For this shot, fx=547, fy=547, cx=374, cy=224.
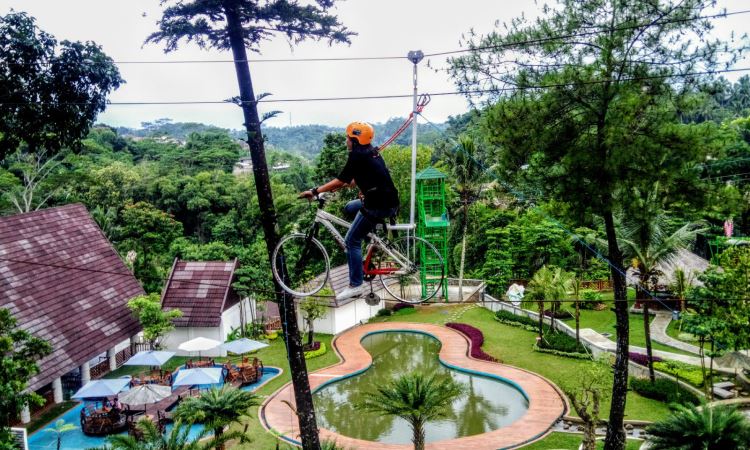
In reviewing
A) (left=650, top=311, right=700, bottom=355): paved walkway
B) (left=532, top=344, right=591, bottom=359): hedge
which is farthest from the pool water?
(left=650, top=311, right=700, bottom=355): paved walkway

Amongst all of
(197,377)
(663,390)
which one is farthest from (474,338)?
(197,377)

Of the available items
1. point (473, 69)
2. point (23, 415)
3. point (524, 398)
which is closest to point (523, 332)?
point (524, 398)

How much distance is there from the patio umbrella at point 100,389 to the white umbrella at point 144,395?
45cm

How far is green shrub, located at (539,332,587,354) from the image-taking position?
2127 cm

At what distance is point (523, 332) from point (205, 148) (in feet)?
162

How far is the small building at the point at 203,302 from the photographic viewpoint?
2297cm

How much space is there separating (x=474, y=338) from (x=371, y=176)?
1766cm

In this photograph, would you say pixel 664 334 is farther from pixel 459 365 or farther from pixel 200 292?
pixel 200 292

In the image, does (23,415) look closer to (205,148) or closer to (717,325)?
(717,325)

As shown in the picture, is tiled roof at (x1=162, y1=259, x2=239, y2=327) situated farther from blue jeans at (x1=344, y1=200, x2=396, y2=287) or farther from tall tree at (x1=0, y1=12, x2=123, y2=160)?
blue jeans at (x1=344, y1=200, x2=396, y2=287)

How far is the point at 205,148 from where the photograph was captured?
6381cm

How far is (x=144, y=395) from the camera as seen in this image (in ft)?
51.1

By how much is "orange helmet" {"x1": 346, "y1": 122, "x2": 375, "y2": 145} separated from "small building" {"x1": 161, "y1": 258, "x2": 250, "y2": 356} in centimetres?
1666

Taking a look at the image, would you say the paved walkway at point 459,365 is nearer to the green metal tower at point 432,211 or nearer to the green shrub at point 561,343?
the green shrub at point 561,343
